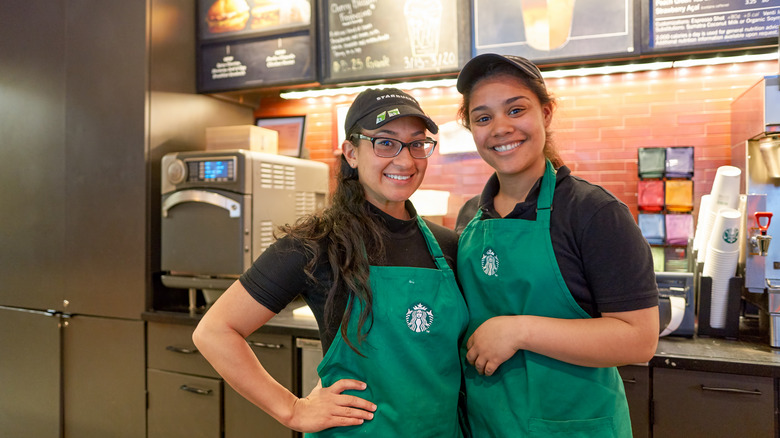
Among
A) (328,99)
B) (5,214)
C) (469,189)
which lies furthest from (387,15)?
(5,214)

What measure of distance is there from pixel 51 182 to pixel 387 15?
2.27m

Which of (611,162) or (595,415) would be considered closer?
(595,415)

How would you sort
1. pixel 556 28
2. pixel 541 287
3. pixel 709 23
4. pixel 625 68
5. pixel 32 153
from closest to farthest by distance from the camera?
pixel 541 287 < pixel 709 23 < pixel 556 28 < pixel 625 68 < pixel 32 153

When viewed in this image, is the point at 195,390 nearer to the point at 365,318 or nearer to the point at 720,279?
the point at 365,318

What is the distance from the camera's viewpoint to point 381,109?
1.34 meters

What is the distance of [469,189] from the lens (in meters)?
3.21

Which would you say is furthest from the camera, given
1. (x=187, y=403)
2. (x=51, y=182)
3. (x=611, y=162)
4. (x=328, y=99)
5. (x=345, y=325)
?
(x=328, y=99)

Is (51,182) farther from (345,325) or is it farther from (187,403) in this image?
(345,325)

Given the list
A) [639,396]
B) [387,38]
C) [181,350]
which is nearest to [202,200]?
[181,350]

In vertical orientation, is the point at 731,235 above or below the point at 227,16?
below

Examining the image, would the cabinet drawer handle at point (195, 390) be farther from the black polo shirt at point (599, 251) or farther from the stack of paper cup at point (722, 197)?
the stack of paper cup at point (722, 197)

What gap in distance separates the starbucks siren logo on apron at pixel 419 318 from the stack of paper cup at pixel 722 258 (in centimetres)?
155

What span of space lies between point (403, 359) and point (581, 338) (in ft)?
1.41

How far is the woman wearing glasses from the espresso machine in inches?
59.8
